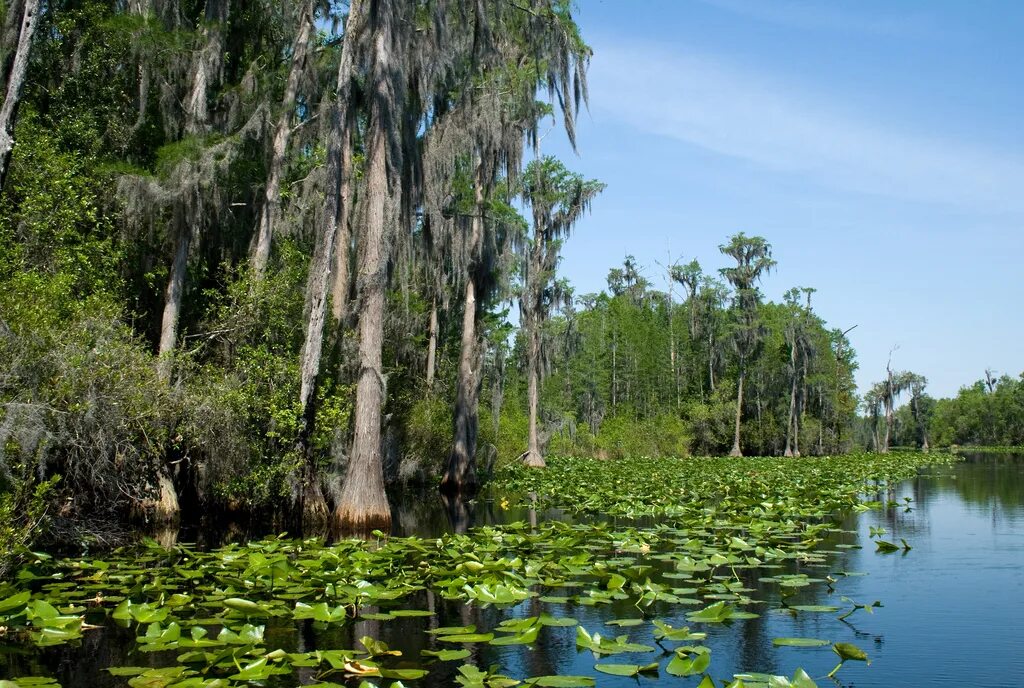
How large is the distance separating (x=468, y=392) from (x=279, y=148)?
649cm

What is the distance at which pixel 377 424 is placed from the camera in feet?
40.5

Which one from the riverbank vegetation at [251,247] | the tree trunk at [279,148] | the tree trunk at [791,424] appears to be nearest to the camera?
the riverbank vegetation at [251,247]

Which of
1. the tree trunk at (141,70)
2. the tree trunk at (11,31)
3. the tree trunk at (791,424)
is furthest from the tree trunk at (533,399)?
the tree trunk at (791,424)

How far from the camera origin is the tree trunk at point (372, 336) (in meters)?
11.9

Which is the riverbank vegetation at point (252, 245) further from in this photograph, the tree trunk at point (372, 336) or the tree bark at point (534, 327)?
the tree bark at point (534, 327)

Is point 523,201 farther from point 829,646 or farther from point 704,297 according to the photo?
point 704,297

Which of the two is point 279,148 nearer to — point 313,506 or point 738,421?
point 313,506

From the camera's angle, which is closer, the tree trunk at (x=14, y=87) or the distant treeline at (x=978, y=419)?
the tree trunk at (x=14, y=87)

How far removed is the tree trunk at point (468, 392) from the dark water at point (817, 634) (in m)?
10.2

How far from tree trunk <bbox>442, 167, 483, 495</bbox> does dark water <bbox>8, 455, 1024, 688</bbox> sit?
400 inches

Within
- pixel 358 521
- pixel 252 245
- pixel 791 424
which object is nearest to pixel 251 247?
pixel 252 245

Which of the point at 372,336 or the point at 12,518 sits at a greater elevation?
the point at 372,336

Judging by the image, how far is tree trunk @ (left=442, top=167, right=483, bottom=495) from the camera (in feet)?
60.8

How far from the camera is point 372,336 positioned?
12.6 m
